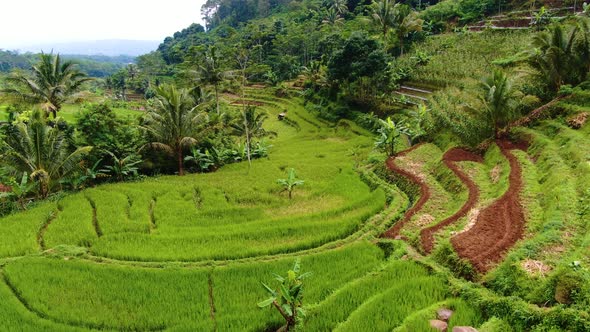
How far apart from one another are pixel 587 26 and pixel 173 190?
16.2 m

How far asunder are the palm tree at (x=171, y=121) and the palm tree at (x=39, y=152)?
9.73 feet

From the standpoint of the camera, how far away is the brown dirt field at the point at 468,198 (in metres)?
9.80

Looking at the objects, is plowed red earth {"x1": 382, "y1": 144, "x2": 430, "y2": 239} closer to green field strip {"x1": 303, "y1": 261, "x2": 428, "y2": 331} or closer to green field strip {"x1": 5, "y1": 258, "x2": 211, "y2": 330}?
green field strip {"x1": 303, "y1": 261, "x2": 428, "y2": 331}

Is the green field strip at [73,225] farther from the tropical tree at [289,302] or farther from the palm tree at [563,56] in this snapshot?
the palm tree at [563,56]

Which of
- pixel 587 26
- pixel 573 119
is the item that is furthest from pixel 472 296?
pixel 587 26

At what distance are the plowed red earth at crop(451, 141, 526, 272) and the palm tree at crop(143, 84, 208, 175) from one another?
1160 centimetres

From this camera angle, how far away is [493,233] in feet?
30.2

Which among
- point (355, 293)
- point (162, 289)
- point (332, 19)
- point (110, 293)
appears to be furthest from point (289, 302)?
A: point (332, 19)

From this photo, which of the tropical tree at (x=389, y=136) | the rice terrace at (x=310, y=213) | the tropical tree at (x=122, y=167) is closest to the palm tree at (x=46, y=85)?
the rice terrace at (x=310, y=213)

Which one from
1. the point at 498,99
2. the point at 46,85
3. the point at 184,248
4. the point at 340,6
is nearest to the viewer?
the point at 184,248

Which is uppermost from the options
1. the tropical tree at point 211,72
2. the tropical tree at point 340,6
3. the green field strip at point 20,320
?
the tropical tree at point 340,6

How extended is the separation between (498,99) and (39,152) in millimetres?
15628

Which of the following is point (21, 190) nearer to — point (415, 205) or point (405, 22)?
point (415, 205)

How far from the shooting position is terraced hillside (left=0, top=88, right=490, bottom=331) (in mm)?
7980
